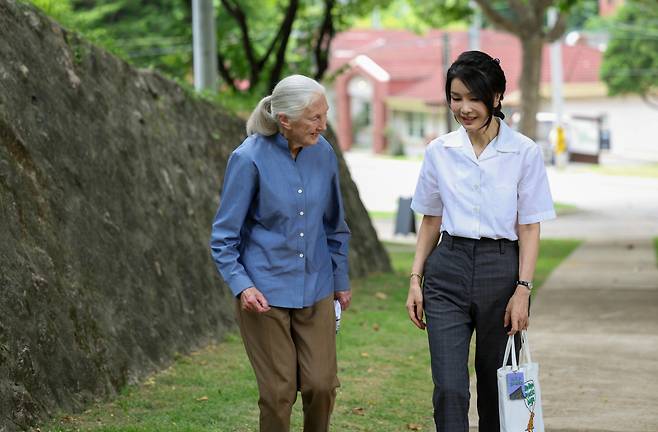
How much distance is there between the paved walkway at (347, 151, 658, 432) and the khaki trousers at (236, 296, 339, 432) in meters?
2.22

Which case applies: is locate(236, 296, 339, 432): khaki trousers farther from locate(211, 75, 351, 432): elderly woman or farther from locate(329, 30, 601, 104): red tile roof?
locate(329, 30, 601, 104): red tile roof

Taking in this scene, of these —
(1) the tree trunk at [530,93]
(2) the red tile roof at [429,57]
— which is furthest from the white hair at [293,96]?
(2) the red tile roof at [429,57]

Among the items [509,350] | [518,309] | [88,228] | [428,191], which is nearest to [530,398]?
[509,350]

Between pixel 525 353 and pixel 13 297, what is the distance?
8.85 ft

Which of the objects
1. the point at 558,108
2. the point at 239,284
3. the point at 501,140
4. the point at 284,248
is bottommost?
the point at 558,108

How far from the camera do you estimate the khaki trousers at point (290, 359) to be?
557cm

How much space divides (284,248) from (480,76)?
1.00m

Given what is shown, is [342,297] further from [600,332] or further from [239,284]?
[600,332]

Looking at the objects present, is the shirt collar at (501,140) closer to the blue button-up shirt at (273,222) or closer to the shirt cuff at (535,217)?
the shirt cuff at (535,217)

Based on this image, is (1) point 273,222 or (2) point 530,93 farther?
(2) point 530,93

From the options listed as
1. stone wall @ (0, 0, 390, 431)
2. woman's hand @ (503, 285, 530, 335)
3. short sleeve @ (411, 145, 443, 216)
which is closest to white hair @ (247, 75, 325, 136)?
short sleeve @ (411, 145, 443, 216)

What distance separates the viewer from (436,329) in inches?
216

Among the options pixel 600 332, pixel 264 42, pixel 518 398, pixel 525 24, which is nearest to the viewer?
pixel 518 398

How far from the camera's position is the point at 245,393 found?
27.5 feet
